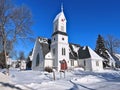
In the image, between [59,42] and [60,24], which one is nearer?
[59,42]

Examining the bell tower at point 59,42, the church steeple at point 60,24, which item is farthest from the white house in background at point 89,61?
the church steeple at point 60,24

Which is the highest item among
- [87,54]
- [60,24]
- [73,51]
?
[60,24]

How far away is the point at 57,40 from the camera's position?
115 ft

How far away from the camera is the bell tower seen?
113 ft

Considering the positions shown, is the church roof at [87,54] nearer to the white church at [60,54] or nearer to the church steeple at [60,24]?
the white church at [60,54]

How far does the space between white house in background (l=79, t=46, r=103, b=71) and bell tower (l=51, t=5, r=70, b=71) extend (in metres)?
4.21

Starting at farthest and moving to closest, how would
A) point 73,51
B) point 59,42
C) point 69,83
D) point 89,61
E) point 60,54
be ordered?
point 73,51 → point 89,61 → point 59,42 → point 60,54 → point 69,83

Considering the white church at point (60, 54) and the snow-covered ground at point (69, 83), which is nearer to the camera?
the snow-covered ground at point (69, 83)

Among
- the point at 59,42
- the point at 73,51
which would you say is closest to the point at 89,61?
the point at 73,51

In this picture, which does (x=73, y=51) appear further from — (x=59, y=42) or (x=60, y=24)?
(x=60, y=24)

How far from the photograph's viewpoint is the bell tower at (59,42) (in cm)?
3438

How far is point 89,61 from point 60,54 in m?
7.37

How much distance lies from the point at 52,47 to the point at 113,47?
32894 millimetres

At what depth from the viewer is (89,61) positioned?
36.9m
